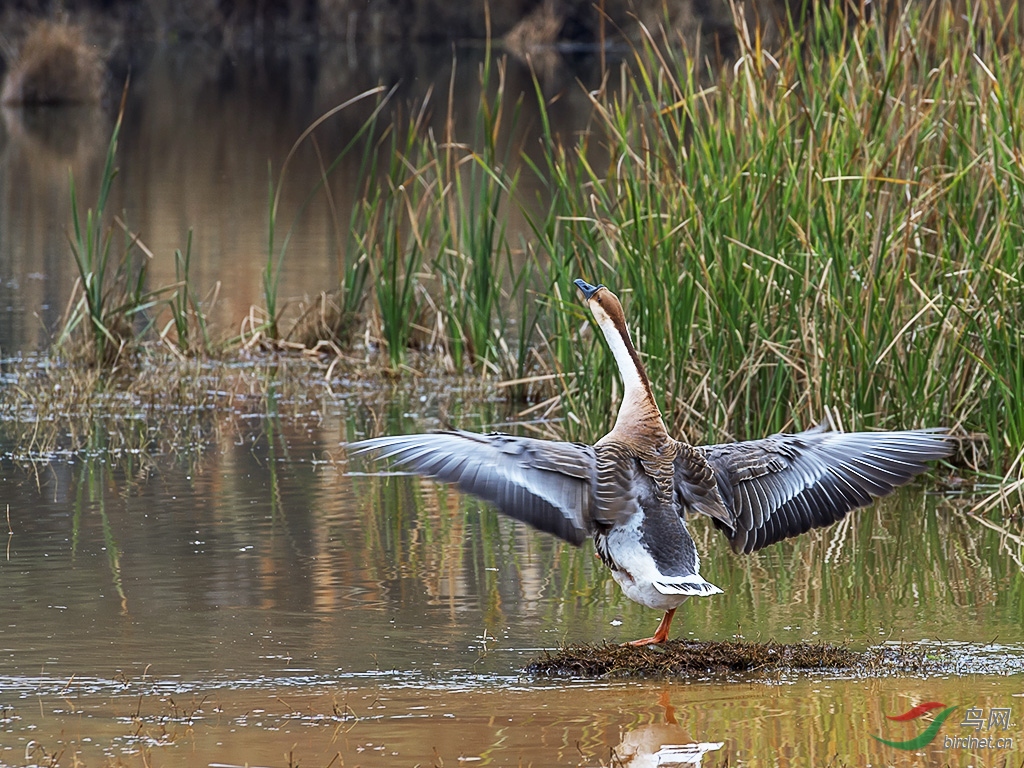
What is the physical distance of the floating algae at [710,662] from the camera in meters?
4.71

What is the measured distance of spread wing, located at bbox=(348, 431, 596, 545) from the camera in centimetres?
454

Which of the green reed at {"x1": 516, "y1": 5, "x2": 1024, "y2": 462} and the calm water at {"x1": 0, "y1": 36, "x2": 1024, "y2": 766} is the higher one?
the green reed at {"x1": 516, "y1": 5, "x2": 1024, "y2": 462}

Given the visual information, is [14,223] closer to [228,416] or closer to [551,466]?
[228,416]

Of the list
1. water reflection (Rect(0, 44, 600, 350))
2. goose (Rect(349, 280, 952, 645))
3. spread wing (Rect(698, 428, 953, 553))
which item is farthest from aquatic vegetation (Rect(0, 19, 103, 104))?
spread wing (Rect(698, 428, 953, 553))

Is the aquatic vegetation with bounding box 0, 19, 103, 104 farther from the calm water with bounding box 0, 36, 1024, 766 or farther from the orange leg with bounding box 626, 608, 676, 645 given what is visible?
the orange leg with bounding box 626, 608, 676, 645

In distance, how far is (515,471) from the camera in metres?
4.61

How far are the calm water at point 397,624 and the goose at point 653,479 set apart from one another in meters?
0.33

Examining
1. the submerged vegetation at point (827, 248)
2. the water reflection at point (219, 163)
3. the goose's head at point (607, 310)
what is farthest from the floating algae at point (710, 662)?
the water reflection at point (219, 163)

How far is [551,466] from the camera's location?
15.3 ft

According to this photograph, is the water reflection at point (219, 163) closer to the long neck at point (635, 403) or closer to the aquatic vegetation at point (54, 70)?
the aquatic vegetation at point (54, 70)

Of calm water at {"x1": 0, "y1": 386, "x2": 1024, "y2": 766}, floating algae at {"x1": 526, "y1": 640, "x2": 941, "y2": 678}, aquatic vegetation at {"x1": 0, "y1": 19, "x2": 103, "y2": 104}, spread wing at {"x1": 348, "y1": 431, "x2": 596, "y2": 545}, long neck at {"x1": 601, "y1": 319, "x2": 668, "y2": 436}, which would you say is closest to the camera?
calm water at {"x1": 0, "y1": 386, "x2": 1024, "y2": 766}

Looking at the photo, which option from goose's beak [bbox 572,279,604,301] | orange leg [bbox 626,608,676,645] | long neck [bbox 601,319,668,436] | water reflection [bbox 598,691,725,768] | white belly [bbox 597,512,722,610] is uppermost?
goose's beak [bbox 572,279,604,301]

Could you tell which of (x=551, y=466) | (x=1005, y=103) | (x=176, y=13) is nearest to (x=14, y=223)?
(x=1005, y=103)

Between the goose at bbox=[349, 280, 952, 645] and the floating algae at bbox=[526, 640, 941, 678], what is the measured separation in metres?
0.10
